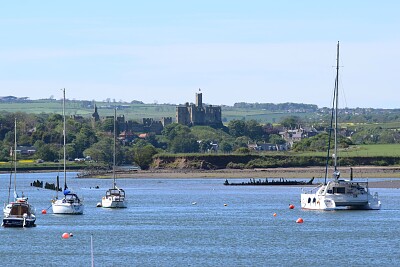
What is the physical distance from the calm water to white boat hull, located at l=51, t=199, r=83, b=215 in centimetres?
61

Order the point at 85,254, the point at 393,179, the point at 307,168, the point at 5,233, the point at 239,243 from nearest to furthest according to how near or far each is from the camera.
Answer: the point at 85,254, the point at 239,243, the point at 5,233, the point at 393,179, the point at 307,168

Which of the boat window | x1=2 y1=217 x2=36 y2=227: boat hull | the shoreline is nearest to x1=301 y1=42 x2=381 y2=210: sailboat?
the boat window

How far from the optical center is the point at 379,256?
205 ft

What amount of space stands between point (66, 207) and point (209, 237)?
63.7 ft

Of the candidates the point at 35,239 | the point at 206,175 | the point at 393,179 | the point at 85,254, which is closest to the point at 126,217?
the point at 35,239

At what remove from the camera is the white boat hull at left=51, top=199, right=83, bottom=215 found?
89.0 m

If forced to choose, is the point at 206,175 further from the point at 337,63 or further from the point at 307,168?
the point at 337,63

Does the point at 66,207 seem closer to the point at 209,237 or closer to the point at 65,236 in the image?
the point at 65,236

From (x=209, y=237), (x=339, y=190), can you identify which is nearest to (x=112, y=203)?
(x=339, y=190)

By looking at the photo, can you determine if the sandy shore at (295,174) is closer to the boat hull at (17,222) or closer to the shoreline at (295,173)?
the shoreline at (295,173)

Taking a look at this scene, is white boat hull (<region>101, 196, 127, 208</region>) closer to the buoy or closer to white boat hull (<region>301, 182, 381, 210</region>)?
white boat hull (<region>301, 182, 381, 210</region>)

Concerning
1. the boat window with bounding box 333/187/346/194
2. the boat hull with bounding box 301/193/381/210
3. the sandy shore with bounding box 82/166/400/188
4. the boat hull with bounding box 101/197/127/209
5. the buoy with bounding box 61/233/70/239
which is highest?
the boat window with bounding box 333/187/346/194

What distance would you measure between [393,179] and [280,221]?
79.5m

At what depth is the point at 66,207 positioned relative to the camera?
293 feet
